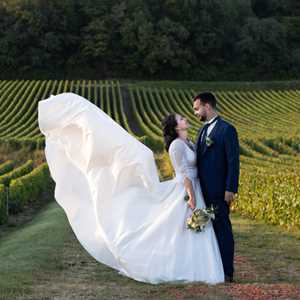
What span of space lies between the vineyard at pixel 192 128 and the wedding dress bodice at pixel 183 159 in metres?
4.93

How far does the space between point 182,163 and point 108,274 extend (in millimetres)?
1629

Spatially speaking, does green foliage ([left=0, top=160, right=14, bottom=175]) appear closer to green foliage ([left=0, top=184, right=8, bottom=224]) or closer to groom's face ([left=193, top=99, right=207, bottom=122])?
green foliage ([left=0, top=184, right=8, bottom=224])

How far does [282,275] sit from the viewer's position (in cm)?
870

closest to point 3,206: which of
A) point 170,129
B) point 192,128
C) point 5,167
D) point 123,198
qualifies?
point 123,198

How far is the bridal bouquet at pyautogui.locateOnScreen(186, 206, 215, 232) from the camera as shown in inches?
314

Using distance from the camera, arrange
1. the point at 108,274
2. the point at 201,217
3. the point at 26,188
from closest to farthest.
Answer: the point at 201,217 < the point at 108,274 < the point at 26,188

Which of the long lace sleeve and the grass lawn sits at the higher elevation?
the long lace sleeve

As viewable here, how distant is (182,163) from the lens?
26.8ft

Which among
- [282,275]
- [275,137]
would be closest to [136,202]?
[282,275]

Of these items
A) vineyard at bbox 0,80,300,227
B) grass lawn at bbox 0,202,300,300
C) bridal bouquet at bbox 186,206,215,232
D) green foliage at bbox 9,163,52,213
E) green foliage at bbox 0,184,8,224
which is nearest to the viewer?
grass lawn at bbox 0,202,300,300

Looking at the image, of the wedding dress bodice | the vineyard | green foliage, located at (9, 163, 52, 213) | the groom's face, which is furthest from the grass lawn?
green foliage, located at (9, 163, 52, 213)

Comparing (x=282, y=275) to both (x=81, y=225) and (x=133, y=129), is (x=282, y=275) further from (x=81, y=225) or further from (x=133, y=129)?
(x=133, y=129)

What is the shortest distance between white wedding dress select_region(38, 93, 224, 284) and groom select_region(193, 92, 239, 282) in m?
0.12

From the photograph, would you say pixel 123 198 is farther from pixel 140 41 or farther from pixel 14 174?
pixel 140 41
